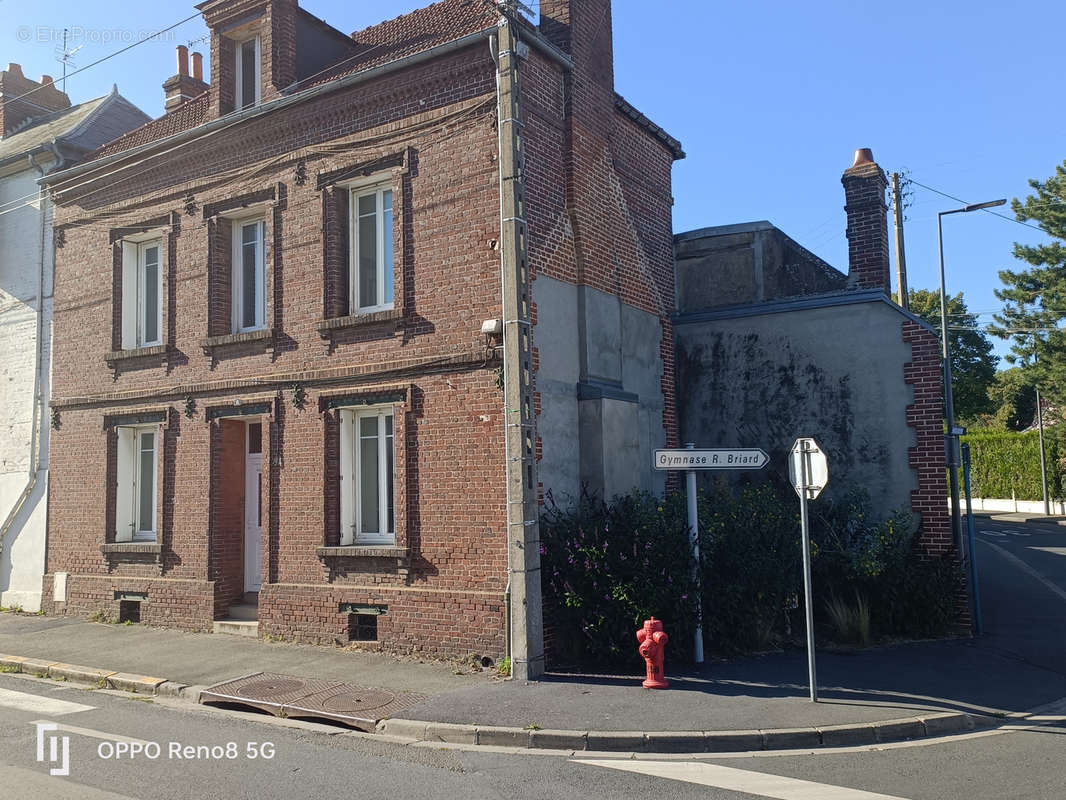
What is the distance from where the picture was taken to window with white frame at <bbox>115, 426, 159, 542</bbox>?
45.5 ft

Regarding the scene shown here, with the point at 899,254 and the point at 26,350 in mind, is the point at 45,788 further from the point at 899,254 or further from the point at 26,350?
the point at 899,254

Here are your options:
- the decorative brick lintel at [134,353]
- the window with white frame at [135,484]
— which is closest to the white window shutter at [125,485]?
the window with white frame at [135,484]

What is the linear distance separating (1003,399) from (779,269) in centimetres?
4107

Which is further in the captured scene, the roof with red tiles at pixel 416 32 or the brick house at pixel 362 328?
the roof with red tiles at pixel 416 32

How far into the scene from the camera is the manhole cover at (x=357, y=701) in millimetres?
8188

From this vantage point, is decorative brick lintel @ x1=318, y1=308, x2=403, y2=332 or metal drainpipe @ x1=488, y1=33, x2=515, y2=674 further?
decorative brick lintel @ x1=318, y1=308, x2=403, y2=332

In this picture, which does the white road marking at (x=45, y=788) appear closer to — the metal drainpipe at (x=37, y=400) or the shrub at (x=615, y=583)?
the shrub at (x=615, y=583)

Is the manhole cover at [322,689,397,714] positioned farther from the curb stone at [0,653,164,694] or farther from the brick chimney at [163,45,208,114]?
the brick chimney at [163,45,208,114]

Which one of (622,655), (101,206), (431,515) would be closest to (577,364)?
(431,515)

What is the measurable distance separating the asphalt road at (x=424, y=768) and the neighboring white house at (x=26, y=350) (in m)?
7.48

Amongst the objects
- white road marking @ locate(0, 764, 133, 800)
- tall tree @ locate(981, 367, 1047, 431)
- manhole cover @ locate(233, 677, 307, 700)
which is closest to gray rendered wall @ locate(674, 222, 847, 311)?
manhole cover @ locate(233, 677, 307, 700)

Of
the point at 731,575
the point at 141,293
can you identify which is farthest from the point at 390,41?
the point at 731,575

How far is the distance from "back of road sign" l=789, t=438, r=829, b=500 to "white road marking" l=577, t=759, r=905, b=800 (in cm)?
283

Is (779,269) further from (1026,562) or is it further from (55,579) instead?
(55,579)
